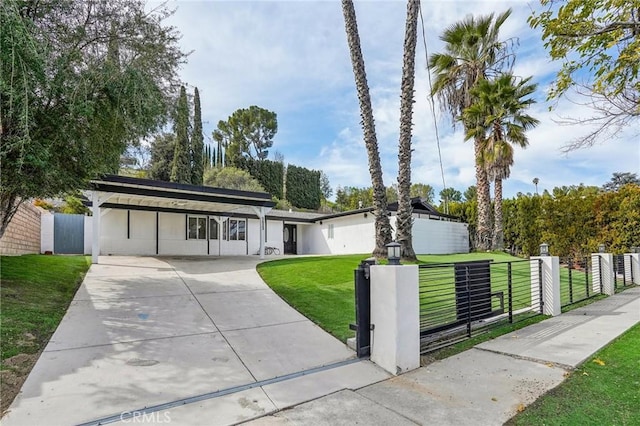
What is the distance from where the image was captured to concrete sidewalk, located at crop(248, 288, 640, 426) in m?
2.95

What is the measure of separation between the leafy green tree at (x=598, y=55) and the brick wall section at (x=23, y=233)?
44.1 feet

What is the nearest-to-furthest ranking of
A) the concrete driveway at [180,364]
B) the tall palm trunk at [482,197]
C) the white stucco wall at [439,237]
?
the concrete driveway at [180,364] < the tall palm trunk at [482,197] < the white stucco wall at [439,237]

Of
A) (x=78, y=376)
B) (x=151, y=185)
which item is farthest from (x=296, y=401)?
(x=151, y=185)

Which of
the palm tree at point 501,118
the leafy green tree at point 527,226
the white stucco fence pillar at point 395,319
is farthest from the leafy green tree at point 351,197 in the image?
the white stucco fence pillar at point 395,319

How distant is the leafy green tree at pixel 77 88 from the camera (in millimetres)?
5074

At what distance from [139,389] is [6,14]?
4374 millimetres

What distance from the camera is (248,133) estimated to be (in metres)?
39.4

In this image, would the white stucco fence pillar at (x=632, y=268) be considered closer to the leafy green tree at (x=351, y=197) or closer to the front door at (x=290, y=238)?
the front door at (x=290, y=238)

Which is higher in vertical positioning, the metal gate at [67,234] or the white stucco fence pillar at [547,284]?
the metal gate at [67,234]

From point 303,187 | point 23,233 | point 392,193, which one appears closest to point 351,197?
point 392,193

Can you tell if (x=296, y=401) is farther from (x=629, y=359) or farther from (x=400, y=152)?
(x=400, y=152)

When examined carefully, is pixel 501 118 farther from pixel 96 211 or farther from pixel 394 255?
pixel 96 211

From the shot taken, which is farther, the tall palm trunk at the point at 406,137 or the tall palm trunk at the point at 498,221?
the tall palm trunk at the point at 498,221

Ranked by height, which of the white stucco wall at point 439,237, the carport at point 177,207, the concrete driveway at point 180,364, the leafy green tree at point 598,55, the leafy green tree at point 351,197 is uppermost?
the leafy green tree at point 351,197
